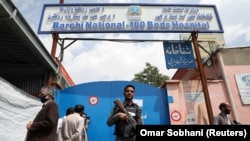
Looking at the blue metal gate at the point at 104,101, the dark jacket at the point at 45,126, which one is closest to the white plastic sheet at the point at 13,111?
the blue metal gate at the point at 104,101

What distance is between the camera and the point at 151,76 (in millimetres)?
21406

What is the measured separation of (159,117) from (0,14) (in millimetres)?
4957

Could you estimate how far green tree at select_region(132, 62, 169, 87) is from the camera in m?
21.1

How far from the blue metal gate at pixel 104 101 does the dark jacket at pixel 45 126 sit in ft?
12.7

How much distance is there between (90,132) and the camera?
21.9 ft

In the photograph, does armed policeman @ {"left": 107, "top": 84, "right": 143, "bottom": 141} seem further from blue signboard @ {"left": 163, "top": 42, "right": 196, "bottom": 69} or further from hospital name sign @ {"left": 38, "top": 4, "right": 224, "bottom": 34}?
hospital name sign @ {"left": 38, "top": 4, "right": 224, "bottom": 34}

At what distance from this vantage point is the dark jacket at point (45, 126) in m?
2.83

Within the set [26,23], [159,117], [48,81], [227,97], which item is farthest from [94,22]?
[227,97]

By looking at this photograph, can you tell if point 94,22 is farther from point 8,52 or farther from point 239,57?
point 239,57

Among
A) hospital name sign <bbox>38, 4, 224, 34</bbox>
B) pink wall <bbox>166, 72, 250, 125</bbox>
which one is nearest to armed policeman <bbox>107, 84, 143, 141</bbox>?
pink wall <bbox>166, 72, 250, 125</bbox>

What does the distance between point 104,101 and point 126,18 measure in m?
3.14

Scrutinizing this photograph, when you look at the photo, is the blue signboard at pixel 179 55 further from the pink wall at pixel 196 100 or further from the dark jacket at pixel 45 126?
the dark jacket at pixel 45 126


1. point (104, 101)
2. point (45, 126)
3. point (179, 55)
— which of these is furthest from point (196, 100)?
point (45, 126)

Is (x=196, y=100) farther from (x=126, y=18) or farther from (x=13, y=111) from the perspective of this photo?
(x=13, y=111)
